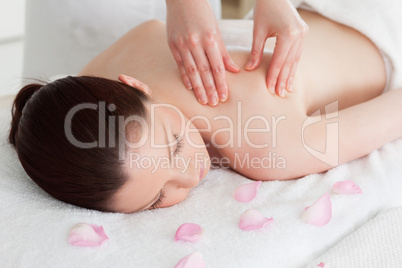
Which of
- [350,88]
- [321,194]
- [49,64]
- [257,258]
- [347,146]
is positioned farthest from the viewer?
[49,64]

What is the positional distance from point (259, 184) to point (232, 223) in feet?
0.59

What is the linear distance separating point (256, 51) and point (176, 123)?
0.90 feet

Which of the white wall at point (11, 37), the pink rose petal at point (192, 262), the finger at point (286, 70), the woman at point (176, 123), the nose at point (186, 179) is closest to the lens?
the pink rose petal at point (192, 262)

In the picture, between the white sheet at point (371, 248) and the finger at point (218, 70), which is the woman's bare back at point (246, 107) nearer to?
the finger at point (218, 70)

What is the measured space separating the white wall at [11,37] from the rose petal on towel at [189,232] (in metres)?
2.41

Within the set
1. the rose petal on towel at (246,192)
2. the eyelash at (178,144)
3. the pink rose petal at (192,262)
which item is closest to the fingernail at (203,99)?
the eyelash at (178,144)

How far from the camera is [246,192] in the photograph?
1.23 metres

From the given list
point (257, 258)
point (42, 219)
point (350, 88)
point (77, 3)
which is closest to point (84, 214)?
point (42, 219)

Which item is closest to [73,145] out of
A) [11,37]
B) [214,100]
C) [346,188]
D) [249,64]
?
[214,100]

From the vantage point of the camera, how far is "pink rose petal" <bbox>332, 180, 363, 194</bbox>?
4.00 ft

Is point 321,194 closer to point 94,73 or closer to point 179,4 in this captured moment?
point 179,4

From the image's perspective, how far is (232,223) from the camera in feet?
3.65

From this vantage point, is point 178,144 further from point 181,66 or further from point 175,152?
point 181,66

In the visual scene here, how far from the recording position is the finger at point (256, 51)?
1.28 m
